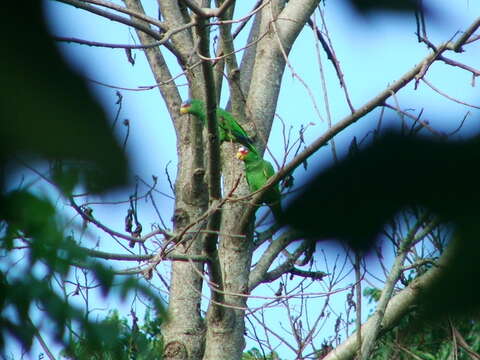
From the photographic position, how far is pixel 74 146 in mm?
390

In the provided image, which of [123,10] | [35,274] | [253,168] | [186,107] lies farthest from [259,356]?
[35,274]

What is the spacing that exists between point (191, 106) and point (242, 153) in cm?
62

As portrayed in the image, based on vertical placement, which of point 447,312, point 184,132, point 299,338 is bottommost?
point 447,312

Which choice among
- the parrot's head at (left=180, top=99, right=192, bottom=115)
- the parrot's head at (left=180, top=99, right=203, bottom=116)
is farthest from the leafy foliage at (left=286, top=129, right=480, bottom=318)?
the parrot's head at (left=180, top=99, right=192, bottom=115)

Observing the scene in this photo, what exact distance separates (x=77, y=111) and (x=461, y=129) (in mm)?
256

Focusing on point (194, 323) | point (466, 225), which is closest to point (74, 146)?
point (466, 225)

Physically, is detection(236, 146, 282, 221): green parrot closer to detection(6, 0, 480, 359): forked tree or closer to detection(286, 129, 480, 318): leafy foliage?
detection(6, 0, 480, 359): forked tree

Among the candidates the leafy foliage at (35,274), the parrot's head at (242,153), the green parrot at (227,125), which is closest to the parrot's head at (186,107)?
the green parrot at (227,125)

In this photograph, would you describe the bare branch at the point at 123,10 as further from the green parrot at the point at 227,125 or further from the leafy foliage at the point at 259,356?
the leafy foliage at the point at 259,356

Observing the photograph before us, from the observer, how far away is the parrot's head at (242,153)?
16.4 feet

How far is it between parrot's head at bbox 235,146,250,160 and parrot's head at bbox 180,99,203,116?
17.2 inches

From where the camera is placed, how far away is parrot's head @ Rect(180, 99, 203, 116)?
453 cm

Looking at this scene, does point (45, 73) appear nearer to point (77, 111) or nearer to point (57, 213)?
point (77, 111)

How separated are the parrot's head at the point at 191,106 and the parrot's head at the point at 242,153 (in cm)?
44
